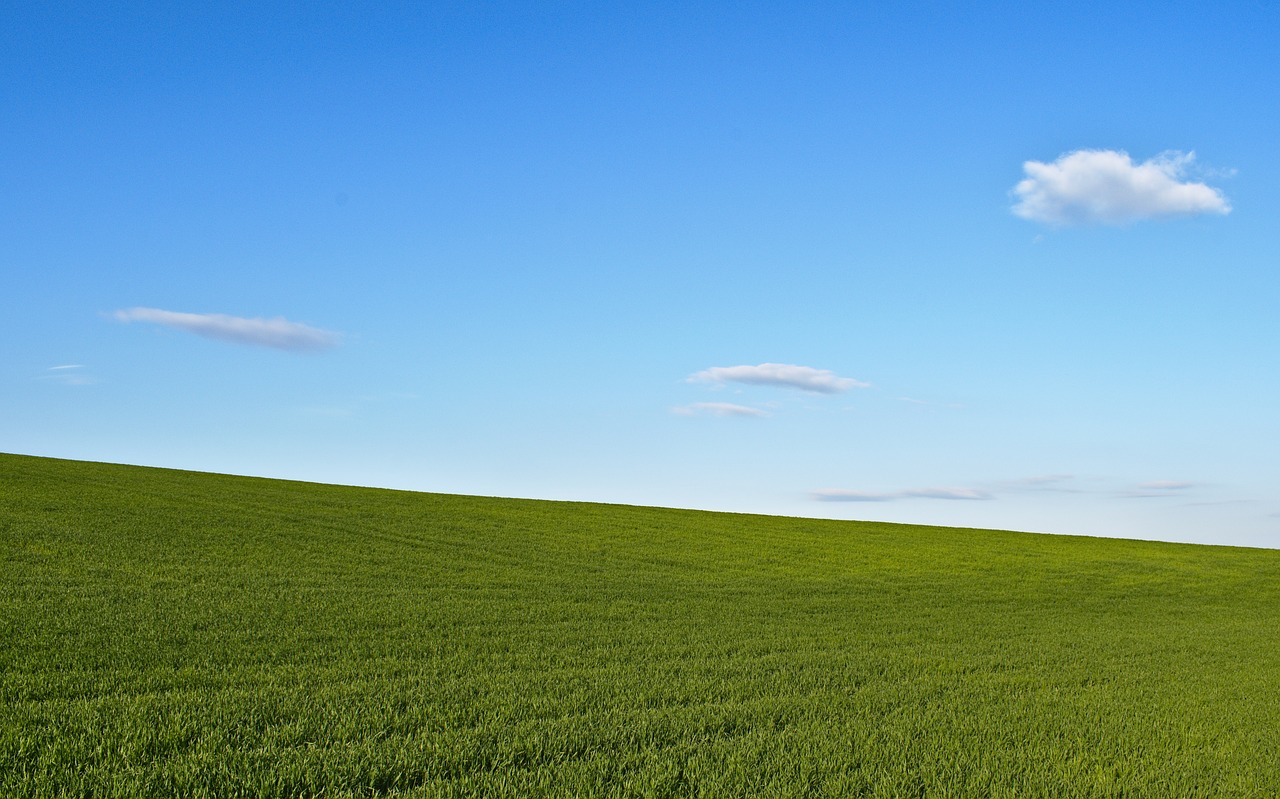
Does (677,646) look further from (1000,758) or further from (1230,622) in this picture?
(1230,622)

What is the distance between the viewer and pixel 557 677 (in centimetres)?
823

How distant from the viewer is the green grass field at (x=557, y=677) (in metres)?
5.46

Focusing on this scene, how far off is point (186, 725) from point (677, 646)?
5943 millimetres

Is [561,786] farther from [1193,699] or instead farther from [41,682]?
[1193,699]

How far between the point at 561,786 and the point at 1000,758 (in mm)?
3406

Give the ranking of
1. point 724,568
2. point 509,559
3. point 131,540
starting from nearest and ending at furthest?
point 131,540 < point 509,559 < point 724,568

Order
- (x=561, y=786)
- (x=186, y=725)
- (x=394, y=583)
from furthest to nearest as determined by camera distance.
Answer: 1. (x=394, y=583)
2. (x=186, y=725)
3. (x=561, y=786)

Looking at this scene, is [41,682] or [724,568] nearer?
[41,682]

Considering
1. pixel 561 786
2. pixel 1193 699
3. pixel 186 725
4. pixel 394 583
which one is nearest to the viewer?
pixel 561 786

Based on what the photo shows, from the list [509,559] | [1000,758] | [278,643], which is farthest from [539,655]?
[509,559]

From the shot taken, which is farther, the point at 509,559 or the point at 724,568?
the point at 724,568

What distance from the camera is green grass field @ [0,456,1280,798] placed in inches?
215

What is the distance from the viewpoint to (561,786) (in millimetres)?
5102

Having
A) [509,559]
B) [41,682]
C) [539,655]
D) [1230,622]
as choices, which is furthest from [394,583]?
[1230,622]
